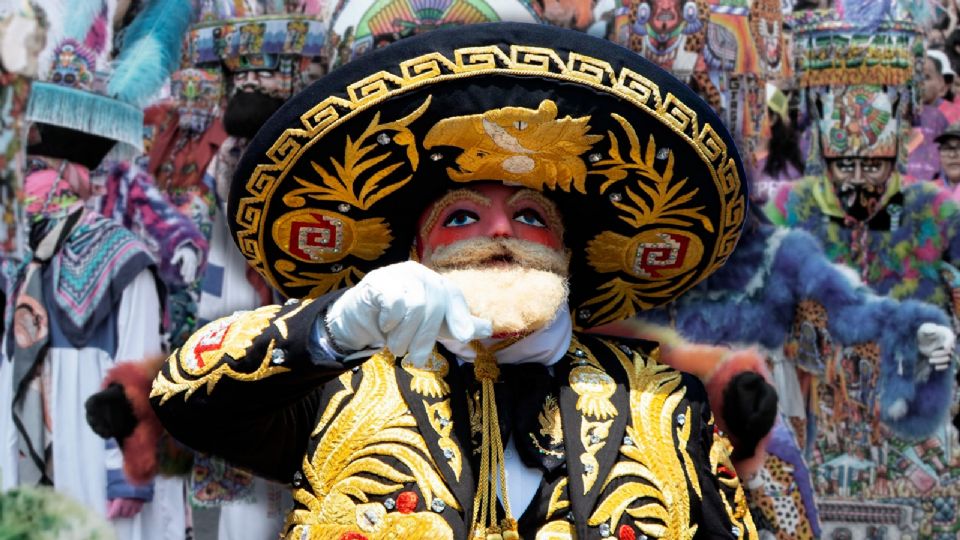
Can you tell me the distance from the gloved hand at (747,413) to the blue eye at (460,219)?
0.98 m

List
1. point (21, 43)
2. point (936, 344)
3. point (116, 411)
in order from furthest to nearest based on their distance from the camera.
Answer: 1. point (936, 344)
2. point (21, 43)
3. point (116, 411)

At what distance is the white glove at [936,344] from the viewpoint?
741 centimetres

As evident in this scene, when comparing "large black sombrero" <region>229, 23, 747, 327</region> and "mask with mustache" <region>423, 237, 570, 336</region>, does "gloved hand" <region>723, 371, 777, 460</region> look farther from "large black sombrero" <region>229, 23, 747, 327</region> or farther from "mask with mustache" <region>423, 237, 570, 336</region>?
"mask with mustache" <region>423, 237, 570, 336</region>

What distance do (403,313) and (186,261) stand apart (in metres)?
4.10

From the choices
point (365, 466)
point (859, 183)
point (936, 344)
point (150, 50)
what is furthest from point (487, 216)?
point (859, 183)

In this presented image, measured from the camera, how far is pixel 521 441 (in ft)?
12.2

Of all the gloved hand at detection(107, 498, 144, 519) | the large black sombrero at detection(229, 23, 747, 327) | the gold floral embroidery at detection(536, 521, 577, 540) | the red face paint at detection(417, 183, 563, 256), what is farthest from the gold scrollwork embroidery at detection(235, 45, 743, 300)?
the gloved hand at detection(107, 498, 144, 519)

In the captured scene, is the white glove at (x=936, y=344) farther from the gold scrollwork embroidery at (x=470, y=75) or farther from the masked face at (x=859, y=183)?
the gold scrollwork embroidery at (x=470, y=75)

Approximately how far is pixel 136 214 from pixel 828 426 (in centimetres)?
326

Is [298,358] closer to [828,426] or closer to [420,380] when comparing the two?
[420,380]

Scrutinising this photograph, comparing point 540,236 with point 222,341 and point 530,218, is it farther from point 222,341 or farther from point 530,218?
point 222,341

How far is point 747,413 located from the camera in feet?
14.5

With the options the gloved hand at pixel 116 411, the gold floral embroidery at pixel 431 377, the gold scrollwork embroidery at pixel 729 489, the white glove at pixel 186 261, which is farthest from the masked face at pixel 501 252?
the white glove at pixel 186 261

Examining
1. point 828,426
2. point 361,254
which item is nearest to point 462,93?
point 361,254
